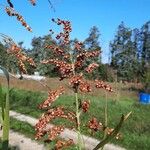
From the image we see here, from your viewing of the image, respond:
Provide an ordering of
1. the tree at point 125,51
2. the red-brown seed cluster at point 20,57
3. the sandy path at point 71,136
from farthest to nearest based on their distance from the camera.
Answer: the tree at point 125,51 → the sandy path at point 71,136 → the red-brown seed cluster at point 20,57

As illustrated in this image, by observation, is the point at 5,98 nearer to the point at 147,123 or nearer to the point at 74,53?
the point at 74,53

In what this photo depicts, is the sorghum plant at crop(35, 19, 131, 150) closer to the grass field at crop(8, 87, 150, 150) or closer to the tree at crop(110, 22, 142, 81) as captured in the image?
the grass field at crop(8, 87, 150, 150)

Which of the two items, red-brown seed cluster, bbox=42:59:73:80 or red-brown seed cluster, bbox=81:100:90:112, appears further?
red-brown seed cluster, bbox=42:59:73:80

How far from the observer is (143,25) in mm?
136125

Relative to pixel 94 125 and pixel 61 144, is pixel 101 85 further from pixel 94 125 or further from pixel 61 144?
pixel 61 144

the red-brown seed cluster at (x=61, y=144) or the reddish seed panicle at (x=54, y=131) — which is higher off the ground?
the reddish seed panicle at (x=54, y=131)

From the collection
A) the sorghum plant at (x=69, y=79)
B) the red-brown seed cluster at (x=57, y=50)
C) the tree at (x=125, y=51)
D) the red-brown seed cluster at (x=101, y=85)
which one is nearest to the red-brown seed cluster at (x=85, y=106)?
the sorghum plant at (x=69, y=79)

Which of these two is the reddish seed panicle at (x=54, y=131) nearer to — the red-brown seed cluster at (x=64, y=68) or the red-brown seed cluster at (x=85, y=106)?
the red-brown seed cluster at (x=85, y=106)

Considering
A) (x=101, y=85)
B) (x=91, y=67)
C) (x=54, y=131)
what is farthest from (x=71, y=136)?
(x=101, y=85)

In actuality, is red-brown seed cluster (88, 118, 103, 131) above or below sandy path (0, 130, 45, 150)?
above

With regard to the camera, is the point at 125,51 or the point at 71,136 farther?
the point at 125,51

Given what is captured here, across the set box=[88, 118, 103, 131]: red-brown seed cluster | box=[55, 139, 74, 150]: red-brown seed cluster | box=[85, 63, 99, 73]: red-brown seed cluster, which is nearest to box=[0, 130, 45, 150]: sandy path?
box=[85, 63, 99, 73]: red-brown seed cluster

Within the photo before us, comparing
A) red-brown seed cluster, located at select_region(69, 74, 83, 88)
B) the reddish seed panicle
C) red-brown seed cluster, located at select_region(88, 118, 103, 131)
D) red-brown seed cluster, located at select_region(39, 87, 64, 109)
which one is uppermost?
red-brown seed cluster, located at select_region(69, 74, 83, 88)

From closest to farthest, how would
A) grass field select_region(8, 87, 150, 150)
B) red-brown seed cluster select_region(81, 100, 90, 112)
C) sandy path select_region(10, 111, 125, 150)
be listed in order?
red-brown seed cluster select_region(81, 100, 90, 112) → sandy path select_region(10, 111, 125, 150) → grass field select_region(8, 87, 150, 150)
